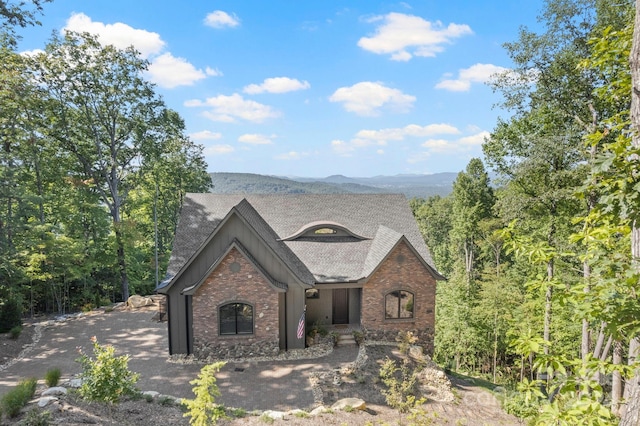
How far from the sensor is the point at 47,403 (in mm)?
9781

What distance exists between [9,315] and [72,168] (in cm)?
1235

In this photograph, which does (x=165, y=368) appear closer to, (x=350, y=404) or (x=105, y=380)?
(x=105, y=380)

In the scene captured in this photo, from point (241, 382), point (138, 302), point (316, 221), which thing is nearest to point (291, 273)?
point (241, 382)

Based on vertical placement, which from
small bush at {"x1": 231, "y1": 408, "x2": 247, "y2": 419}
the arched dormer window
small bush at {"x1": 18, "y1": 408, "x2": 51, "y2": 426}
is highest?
the arched dormer window

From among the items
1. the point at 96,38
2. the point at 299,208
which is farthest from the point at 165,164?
the point at 299,208

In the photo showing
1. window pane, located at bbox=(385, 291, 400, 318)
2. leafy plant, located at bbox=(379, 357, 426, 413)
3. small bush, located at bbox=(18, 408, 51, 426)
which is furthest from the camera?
window pane, located at bbox=(385, 291, 400, 318)

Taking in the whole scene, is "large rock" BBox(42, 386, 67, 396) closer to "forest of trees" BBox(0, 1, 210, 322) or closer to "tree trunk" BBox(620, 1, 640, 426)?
"forest of trees" BBox(0, 1, 210, 322)

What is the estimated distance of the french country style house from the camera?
15.0 m

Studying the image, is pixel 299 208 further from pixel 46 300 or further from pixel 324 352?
pixel 46 300

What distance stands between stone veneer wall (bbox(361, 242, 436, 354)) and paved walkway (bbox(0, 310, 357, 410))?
1.82 metres

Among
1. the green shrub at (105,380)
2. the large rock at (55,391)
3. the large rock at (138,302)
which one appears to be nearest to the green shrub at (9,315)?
the large rock at (138,302)

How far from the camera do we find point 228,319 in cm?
1530

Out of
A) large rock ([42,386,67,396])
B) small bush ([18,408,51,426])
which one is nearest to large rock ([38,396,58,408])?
large rock ([42,386,67,396])

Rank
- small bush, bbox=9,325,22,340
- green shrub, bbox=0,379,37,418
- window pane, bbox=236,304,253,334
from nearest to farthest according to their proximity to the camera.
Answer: green shrub, bbox=0,379,37,418
window pane, bbox=236,304,253,334
small bush, bbox=9,325,22,340
